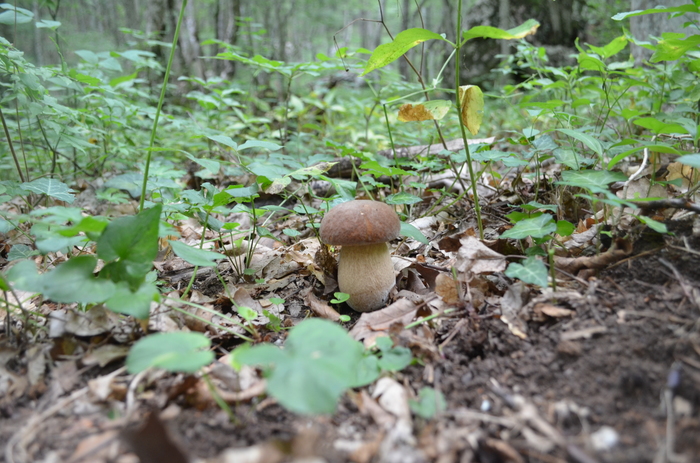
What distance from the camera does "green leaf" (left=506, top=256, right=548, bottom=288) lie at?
5.46 feet

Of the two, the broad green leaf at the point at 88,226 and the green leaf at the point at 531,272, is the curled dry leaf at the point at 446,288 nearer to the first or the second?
the green leaf at the point at 531,272

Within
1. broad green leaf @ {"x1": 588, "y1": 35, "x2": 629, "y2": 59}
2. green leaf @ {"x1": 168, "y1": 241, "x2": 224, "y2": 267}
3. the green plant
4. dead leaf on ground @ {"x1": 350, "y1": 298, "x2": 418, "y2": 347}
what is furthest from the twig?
green leaf @ {"x1": 168, "y1": 241, "x2": 224, "y2": 267}

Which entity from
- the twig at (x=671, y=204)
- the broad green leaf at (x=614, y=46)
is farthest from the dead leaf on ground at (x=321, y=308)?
the broad green leaf at (x=614, y=46)

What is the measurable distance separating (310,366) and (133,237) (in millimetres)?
1002

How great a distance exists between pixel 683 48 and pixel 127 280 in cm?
321

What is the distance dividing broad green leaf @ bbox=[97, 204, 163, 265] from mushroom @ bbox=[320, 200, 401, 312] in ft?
3.09

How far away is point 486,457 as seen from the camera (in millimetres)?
1109

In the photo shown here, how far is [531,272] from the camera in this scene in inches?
67.7

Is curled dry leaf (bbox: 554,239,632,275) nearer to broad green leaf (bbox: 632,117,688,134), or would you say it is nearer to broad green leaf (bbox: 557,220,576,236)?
broad green leaf (bbox: 557,220,576,236)

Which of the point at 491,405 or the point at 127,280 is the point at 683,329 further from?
the point at 127,280

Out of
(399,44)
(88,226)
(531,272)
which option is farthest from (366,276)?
(88,226)

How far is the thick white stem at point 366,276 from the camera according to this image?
7.60 feet

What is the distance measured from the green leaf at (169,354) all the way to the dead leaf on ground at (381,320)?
83cm

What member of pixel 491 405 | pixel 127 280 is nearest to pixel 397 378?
pixel 491 405
